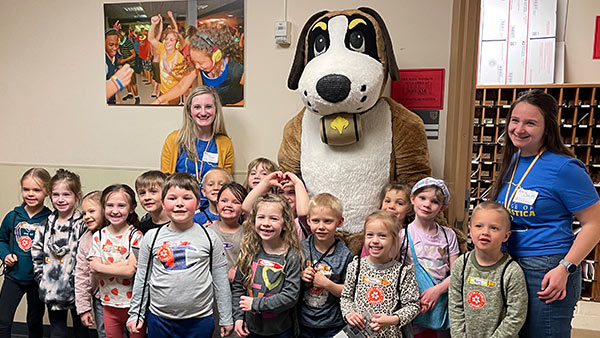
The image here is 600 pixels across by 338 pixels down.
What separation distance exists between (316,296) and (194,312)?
19.2 inches

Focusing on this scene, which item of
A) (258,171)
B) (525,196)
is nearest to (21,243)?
(258,171)

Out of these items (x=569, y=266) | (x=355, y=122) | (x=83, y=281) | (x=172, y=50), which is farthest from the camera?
(x=172, y=50)

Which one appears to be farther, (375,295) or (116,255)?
(116,255)

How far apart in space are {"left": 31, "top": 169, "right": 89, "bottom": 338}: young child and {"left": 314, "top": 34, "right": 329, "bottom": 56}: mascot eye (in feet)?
4.34

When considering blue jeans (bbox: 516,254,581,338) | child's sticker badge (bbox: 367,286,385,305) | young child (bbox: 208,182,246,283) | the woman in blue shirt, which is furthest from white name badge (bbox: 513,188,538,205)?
young child (bbox: 208,182,246,283)

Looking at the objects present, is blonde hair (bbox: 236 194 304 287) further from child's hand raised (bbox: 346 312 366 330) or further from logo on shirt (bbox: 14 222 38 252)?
logo on shirt (bbox: 14 222 38 252)

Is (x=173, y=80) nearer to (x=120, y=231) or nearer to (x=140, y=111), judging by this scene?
(x=140, y=111)

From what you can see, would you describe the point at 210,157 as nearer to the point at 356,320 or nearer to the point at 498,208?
the point at 356,320

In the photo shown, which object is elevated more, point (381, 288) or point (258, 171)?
point (258, 171)

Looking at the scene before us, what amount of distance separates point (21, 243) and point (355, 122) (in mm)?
1746

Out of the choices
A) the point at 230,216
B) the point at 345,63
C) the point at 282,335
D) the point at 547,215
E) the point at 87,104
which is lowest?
the point at 282,335

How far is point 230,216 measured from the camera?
2.07 m

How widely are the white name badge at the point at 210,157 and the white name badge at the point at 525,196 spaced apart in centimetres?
147

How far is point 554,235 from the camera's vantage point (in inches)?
65.4
